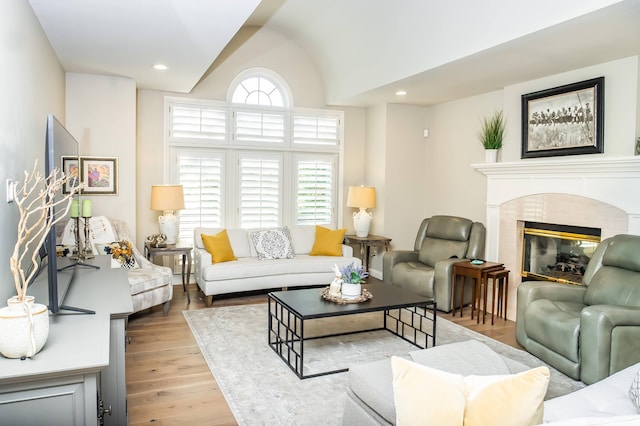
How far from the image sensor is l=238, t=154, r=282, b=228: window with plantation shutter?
643cm

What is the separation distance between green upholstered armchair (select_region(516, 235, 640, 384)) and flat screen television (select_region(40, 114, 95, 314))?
3.07 m

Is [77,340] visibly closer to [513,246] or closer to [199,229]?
[199,229]

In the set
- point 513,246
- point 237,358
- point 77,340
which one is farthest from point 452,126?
point 77,340

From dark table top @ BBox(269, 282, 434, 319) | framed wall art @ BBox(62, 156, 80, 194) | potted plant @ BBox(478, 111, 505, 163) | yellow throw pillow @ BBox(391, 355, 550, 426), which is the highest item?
potted plant @ BBox(478, 111, 505, 163)

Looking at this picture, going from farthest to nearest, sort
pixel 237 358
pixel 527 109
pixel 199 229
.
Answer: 1. pixel 199 229
2. pixel 527 109
3. pixel 237 358

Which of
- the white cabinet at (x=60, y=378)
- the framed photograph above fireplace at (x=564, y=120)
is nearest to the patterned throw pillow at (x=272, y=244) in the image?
the framed photograph above fireplace at (x=564, y=120)

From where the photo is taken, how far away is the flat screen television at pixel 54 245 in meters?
2.03

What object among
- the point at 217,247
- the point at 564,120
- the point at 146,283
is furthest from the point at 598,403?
the point at 217,247

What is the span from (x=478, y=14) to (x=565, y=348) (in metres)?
2.62

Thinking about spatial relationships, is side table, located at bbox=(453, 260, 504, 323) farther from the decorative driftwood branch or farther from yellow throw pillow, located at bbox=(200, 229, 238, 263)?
the decorative driftwood branch

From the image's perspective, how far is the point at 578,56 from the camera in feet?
12.9

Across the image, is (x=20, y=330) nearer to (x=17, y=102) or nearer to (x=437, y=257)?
(x=17, y=102)

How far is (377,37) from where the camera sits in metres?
5.05

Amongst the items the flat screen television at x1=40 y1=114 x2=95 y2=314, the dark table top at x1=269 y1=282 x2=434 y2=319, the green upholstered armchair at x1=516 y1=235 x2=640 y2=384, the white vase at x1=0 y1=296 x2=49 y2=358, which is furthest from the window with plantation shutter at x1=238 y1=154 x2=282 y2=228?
the white vase at x1=0 y1=296 x2=49 y2=358
